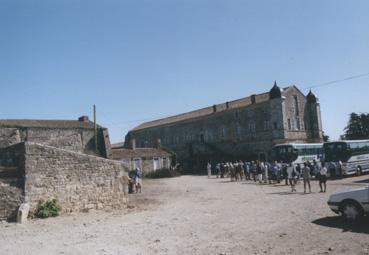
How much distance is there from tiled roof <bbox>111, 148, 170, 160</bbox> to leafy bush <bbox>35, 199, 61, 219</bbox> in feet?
84.6

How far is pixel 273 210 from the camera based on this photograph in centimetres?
1486

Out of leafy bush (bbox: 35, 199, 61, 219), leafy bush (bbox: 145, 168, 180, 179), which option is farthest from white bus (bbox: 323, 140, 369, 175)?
leafy bush (bbox: 35, 199, 61, 219)

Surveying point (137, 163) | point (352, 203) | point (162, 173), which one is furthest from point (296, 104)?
point (352, 203)

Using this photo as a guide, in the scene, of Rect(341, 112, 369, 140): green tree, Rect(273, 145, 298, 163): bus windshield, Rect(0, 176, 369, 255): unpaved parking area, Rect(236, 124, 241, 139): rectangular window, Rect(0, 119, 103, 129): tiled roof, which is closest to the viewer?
Rect(0, 176, 369, 255): unpaved parking area

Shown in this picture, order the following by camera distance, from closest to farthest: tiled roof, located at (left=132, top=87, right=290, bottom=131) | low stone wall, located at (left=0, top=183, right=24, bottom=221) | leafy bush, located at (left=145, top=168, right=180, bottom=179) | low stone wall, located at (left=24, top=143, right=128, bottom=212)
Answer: low stone wall, located at (left=0, top=183, right=24, bottom=221)
low stone wall, located at (left=24, top=143, right=128, bottom=212)
leafy bush, located at (left=145, top=168, right=180, bottom=179)
tiled roof, located at (left=132, top=87, right=290, bottom=131)

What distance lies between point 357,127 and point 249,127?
24384 mm

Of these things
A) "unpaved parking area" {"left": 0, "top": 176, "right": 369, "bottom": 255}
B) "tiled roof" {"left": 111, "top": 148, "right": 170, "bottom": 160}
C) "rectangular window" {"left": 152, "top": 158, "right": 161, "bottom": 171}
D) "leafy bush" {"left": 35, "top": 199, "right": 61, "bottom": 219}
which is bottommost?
"unpaved parking area" {"left": 0, "top": 176, "right": 369, "bottom": 255}

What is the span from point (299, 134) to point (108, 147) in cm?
2500

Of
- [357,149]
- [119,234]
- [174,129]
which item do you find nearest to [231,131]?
[174,129]

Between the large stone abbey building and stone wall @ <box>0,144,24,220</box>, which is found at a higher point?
the large stone abbey building

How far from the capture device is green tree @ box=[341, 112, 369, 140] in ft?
202

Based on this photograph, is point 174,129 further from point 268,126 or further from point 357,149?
point 357,149

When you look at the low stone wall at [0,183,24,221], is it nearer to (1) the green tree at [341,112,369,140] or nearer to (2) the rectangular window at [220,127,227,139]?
(2) the rectangular window at [220,127,227,139]

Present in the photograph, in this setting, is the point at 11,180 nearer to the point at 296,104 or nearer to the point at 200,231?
the point at 200,231
